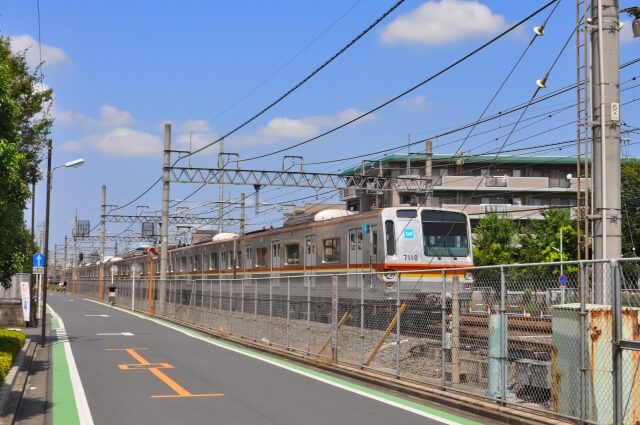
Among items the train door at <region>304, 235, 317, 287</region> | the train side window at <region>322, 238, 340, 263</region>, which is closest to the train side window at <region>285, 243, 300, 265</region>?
the train door at <region>304, 235, 317, 287</region>

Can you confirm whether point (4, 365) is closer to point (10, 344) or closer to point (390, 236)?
point (10, 344)

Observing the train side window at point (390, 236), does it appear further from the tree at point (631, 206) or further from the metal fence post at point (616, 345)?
the tree at point (631, 206)

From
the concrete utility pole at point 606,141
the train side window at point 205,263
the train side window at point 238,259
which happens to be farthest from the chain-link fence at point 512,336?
the train side window at point 205,263

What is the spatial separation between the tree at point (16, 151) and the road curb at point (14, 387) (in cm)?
181

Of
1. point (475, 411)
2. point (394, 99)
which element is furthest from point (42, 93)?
point (475, 411)

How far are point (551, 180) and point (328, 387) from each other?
63.8m

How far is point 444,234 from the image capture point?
25047mm

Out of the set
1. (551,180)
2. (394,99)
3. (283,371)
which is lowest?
(283,371)

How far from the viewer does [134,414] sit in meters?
10.4

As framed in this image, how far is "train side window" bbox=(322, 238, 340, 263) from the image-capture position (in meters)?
26.0

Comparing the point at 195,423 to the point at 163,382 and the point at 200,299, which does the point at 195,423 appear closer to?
the point at 163,382

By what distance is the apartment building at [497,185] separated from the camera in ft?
224

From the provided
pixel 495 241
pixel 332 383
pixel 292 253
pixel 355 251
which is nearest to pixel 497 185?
pixel 495 241

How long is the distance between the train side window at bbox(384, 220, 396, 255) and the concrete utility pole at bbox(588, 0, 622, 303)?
41.0 ft
